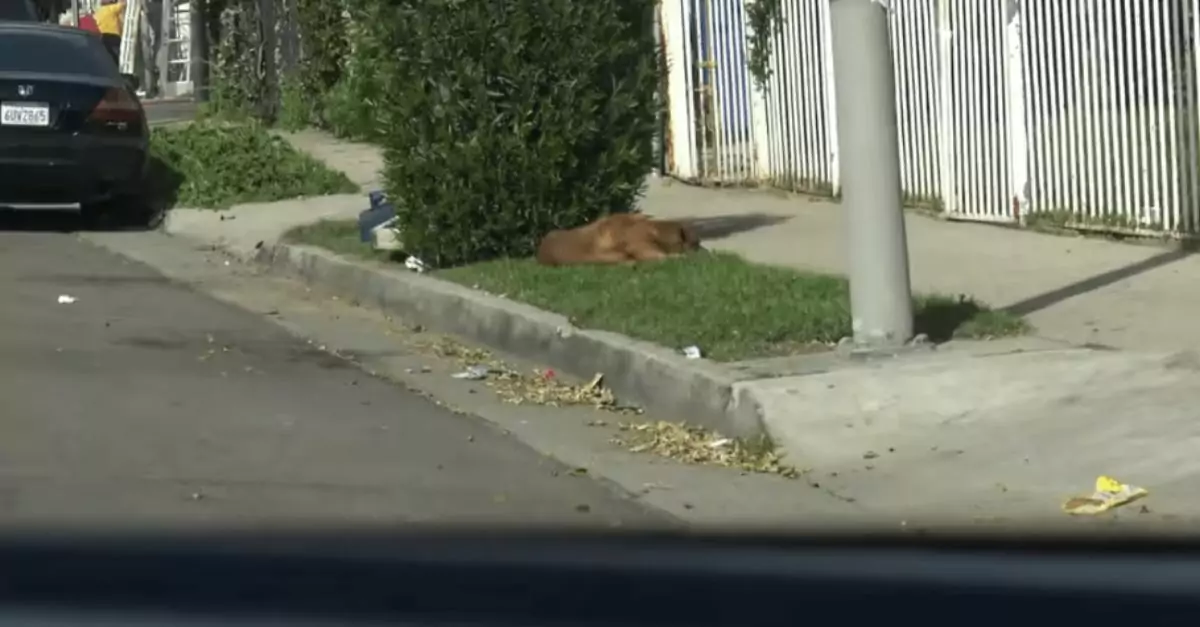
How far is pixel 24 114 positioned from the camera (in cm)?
1407

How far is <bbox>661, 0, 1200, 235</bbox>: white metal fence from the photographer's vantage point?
34.9 feet

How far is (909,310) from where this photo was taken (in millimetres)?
7594

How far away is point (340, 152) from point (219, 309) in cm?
819

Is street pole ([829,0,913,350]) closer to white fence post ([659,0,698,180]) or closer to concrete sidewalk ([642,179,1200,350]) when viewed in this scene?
concrete sidewalk ([642,179,1200,350])

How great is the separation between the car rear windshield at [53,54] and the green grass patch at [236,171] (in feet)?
4.13

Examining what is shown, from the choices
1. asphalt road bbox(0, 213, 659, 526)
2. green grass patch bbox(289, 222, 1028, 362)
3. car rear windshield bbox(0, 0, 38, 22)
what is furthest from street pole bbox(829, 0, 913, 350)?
car rear windshield bbox(0, 0, 38, 22)

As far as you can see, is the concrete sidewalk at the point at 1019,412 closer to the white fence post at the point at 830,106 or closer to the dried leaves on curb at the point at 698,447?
the dried leaves on curb at the point at 698,447

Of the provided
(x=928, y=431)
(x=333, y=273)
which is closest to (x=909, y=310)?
(x=928, y=431)

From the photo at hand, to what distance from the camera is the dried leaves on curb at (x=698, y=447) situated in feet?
22.4

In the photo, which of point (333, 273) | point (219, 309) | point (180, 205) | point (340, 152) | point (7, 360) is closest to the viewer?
point (7, 360)

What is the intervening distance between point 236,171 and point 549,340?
787 centimetres

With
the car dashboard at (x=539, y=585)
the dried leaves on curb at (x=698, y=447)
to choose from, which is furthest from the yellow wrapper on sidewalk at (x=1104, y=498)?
the car dashboard at (x=539, y=585)

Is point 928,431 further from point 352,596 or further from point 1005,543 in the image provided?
point 352,596

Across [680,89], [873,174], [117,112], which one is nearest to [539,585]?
[873,174]
